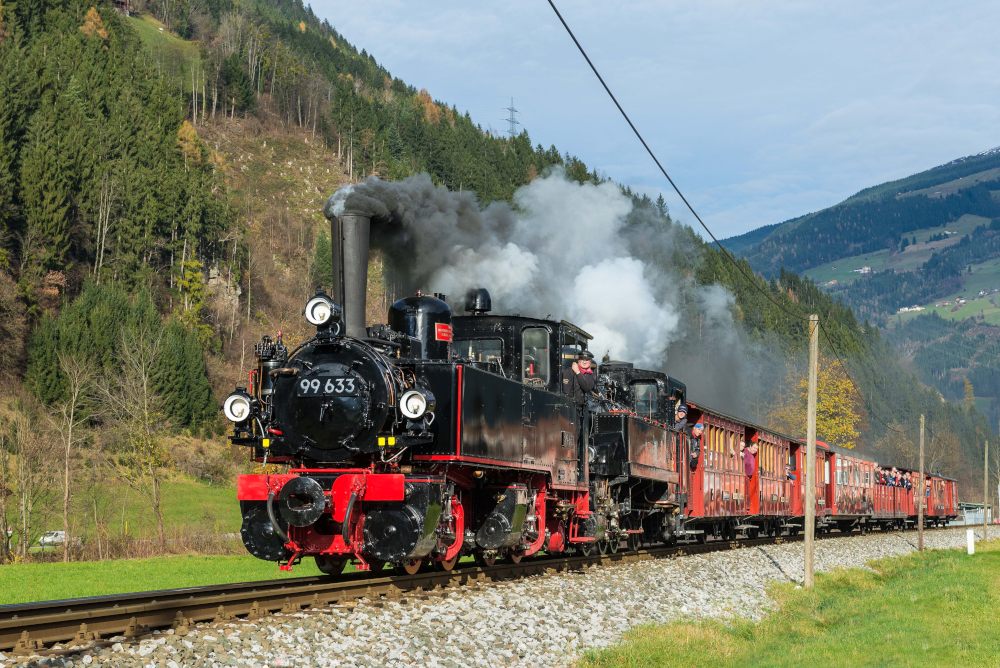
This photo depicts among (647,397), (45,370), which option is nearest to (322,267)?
(45,370)

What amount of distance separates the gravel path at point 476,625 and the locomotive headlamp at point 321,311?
3.83 meters

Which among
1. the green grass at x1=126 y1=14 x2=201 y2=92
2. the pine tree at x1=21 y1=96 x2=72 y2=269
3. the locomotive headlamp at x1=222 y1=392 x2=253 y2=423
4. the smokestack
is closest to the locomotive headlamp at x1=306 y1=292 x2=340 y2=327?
the smokestack

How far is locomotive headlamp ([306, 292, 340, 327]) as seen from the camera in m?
14.5

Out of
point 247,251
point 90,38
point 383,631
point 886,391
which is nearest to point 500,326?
point 383,631

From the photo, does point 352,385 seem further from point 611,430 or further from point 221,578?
point 221,578

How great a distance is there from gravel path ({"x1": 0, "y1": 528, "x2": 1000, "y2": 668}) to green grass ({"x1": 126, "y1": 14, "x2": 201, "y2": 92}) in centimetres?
11318

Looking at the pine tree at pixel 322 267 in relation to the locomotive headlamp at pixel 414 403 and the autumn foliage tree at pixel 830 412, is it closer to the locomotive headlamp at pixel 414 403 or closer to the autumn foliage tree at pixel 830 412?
the autumn foliage tree at pixel 830 412

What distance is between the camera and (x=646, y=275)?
47.7 meters

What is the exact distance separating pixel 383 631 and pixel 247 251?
8112 cm

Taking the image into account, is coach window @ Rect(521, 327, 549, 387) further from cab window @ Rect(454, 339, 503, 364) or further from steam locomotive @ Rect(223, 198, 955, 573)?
cab window @ Rect(454, 339, 503, 364)

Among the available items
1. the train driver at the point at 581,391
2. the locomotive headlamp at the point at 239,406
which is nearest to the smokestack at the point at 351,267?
the locomotive headlamp at the point at 239,406

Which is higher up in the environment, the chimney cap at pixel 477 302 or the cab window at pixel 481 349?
the chimney cap at pixel 477 302

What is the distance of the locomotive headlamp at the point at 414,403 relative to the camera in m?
13.6

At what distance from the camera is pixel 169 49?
13338cm
